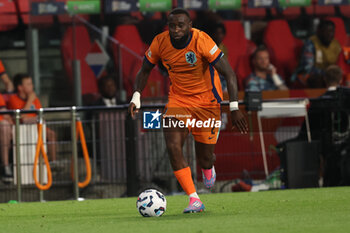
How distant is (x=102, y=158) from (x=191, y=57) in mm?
4260

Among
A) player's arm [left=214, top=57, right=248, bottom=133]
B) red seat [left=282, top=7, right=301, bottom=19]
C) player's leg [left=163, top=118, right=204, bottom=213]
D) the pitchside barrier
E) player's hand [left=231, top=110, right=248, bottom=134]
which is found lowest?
the pitchside barrier

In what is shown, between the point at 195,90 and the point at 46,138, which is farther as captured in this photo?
the point at 46,138

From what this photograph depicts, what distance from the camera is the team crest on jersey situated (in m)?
8.75

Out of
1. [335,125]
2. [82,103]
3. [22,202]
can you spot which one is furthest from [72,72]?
[335,125]

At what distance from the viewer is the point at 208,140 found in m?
9.34

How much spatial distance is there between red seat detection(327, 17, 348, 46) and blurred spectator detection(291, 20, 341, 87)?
8cm

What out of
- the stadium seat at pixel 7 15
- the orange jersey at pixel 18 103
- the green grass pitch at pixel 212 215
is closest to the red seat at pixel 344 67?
the green grass pitch at pixel 212 215

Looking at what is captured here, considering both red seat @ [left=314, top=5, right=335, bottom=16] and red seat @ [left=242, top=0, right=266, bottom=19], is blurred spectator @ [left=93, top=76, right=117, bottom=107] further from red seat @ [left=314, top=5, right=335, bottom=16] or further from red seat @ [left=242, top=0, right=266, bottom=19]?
red seat @ [left=314, top=5, right=335, bottom=16]

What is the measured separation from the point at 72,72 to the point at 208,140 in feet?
19.6

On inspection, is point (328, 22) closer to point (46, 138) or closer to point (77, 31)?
point (77, 31)

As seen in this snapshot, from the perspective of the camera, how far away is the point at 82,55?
1488 cm

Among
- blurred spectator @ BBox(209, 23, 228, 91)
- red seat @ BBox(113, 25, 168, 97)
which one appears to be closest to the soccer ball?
red seat @ BBox(113, 25, 168, 97)

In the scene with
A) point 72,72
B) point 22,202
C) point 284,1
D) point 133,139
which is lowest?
point 22,202

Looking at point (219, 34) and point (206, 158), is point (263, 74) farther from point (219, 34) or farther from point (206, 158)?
point (206, 158)
